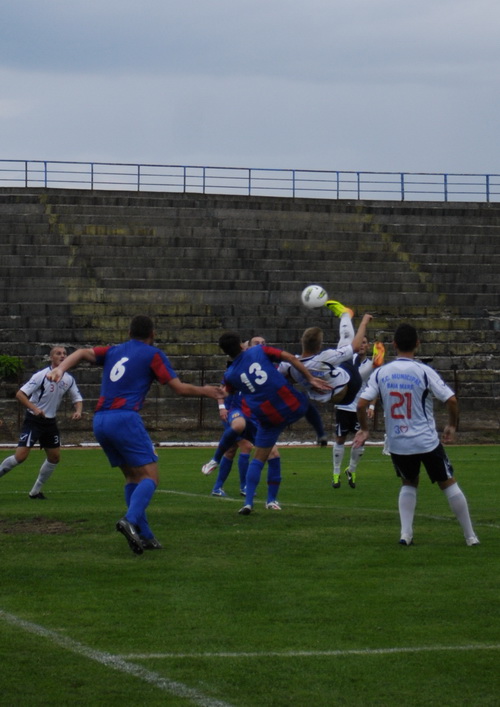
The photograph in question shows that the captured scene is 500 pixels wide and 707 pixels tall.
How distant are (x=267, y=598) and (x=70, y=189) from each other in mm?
31301

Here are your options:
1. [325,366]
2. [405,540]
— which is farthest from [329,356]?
[405,540]

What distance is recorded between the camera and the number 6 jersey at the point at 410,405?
32.6 ft

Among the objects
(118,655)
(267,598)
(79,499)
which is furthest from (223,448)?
(118,655)

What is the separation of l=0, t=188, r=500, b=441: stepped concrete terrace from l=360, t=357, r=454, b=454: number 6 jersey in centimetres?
1791

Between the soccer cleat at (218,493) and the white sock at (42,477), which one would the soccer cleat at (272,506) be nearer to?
the soccer cleat at (218,493)

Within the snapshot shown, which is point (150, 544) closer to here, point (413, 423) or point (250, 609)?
point (413, 423)

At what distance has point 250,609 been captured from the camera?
7.49 meters

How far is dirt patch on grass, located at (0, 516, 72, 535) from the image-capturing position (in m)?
11.2

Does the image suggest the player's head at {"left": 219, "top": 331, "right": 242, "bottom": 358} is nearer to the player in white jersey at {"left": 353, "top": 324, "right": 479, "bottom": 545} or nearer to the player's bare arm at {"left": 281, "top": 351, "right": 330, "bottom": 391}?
the player's bare arm at {"left": 281, "top": 351, "right": 330, "bottom": 391}

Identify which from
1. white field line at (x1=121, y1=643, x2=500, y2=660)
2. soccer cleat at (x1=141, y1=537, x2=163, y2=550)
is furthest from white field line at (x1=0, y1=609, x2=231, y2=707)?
soccer cleat at (x1=141, y1=537, x2=163, y2=550)

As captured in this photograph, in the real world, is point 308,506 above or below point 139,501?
below

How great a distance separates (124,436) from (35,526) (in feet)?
7.86

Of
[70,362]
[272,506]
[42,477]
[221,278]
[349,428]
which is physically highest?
[221,278]

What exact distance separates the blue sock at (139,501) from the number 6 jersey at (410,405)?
2.12 metres
